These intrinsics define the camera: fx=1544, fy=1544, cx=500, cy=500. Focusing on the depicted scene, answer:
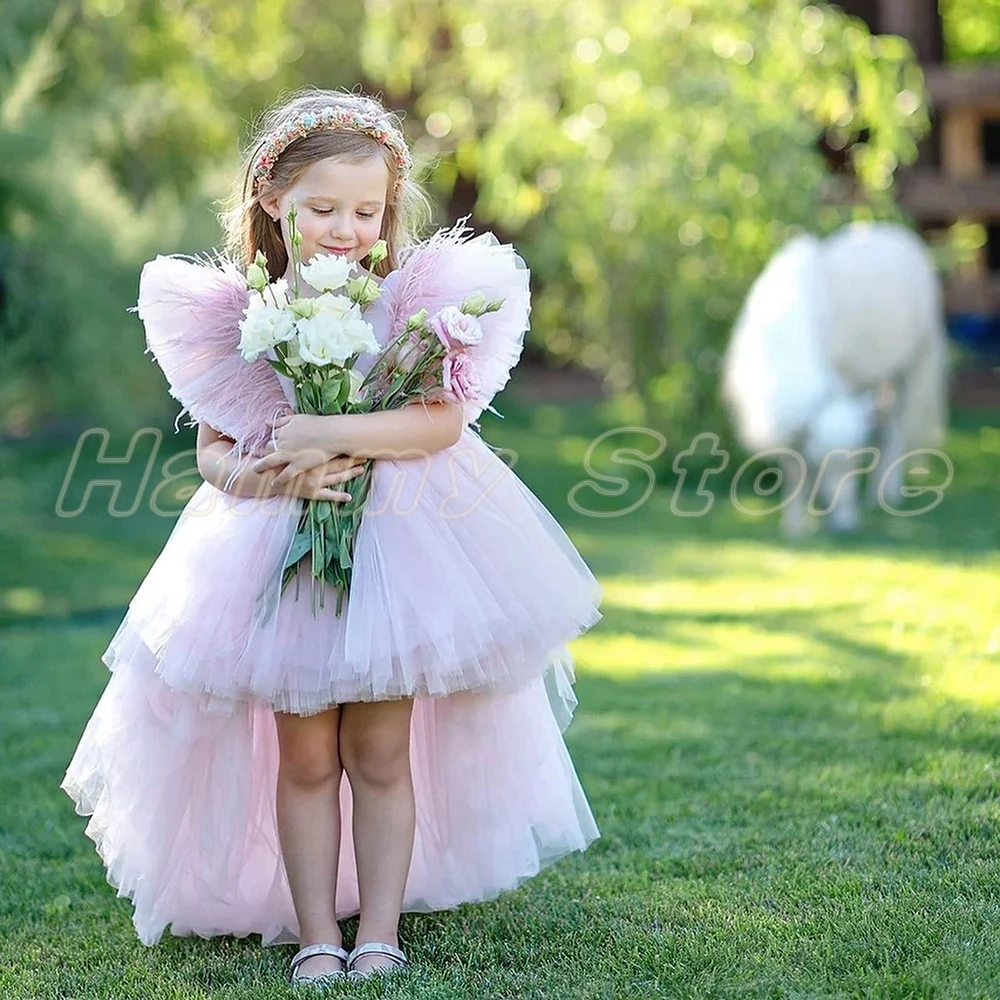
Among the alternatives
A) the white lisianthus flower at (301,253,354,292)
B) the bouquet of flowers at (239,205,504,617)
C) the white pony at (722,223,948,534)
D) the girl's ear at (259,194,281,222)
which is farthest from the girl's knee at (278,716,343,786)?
the white pony at (722,223,948,534)

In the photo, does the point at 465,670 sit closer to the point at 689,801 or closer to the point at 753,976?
the point at 753,976

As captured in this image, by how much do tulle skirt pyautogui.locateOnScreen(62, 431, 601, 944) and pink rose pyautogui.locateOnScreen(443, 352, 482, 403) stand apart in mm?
120

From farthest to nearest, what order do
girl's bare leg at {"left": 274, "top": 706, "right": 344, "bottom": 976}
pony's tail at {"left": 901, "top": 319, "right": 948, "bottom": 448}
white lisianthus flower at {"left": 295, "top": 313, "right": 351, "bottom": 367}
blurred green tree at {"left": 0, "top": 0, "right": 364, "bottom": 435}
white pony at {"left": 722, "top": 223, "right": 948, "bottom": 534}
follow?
pony's tail at {"left": 901, "top": 319, "right": 948, "bottom": 448}, white pony at {"left": 722, "top": 223, "right": 948, "bottom": 534}, blurred green tree at {"left": 0, "top": 0, "right": 364, "bottom": 435}, girl's bare leg at {"left": 274, "top": 706, "right": 344, "bottom": 976}, white lisianthus flower at {"left": 295, "top": 313, "right": 351, "bottom": 367}

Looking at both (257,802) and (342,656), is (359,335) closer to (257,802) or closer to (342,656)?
(342,656)

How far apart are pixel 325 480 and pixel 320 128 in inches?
24.0

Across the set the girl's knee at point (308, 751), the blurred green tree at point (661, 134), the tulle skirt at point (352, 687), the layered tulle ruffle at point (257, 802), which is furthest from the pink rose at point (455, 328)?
the blurred green tree at point (661, 134)

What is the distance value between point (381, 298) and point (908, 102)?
637cm

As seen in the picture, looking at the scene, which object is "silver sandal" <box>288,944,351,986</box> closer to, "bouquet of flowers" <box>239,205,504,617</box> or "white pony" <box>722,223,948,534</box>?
A: "bouquet of flowers" <box>239,205,504,617</box>

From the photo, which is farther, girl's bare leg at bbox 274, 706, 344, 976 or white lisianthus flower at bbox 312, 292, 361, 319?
girl's bare leg at bbox 274, 706, 344, 976

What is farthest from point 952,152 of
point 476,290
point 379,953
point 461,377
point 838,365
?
point 379,953

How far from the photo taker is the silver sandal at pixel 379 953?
256 centimetres

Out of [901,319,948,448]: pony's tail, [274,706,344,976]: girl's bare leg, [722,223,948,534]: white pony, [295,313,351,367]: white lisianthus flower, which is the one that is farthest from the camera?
[901,319,948,448]: pony's tail

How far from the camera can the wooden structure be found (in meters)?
10.9

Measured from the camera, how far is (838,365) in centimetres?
741
